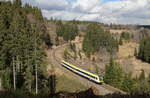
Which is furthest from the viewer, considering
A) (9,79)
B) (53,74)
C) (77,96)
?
(53,74)

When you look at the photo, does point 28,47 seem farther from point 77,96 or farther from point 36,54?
point 77,96

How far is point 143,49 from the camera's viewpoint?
313 ft

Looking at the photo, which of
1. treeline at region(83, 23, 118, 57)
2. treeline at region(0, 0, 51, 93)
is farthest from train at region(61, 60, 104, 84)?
treeline at region(83, 23, 118, 57)

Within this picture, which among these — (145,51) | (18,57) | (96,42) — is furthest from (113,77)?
(96,42)

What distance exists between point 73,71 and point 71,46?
141 ft

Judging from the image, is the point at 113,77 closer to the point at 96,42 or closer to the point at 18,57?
the point at 18,57

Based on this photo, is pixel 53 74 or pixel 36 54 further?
pixel 53 74

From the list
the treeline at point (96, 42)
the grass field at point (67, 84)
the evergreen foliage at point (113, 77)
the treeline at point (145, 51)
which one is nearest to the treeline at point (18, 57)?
the grass field at point (67, 84)

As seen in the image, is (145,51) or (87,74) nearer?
(87,74)

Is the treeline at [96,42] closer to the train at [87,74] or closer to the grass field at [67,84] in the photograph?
the train at [87,74]

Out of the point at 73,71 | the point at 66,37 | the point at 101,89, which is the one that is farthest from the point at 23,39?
the point at 66,37

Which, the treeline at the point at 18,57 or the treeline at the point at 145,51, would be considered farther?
the treeline at the point at 145,51

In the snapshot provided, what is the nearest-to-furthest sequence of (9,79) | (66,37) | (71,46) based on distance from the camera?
(9,79), (71,46), (66,37)

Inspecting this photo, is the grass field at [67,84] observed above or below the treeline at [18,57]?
below
